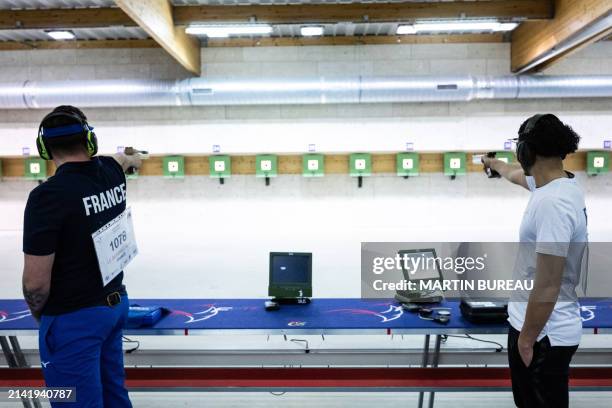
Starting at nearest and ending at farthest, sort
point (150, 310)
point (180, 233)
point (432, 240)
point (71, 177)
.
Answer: point (71, 177) < point (150, 310) < point (432, 240) < point (180, 233)

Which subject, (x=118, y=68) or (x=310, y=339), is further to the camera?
(x=118, y=68)

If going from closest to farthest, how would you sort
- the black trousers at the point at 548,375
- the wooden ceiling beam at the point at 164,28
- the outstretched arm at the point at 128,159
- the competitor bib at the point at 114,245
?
the black trousers at the point at 548,375 → the competitor bib at the point at 114,245 → the outstretched arm at the point at 128,159 → the wooden ceiling beam at the point at 164,28

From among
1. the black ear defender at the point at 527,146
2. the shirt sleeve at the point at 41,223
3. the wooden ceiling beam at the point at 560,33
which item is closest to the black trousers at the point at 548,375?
the black ear defender at the point at 527,146

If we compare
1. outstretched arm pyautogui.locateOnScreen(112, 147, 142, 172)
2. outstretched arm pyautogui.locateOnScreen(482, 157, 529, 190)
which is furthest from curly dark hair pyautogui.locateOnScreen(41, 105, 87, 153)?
outstretched arm pyautogui.locateOnScreen(482, 157, 529, 190)

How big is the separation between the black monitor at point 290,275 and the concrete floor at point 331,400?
0.76m

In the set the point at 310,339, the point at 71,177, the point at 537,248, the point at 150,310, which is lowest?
the point at 310,339

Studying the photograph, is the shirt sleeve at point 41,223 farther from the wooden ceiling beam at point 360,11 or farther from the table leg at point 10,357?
the wooden ceiling beam at point 360,11

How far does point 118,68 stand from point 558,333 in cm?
759

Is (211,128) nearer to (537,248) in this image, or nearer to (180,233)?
(180,233)

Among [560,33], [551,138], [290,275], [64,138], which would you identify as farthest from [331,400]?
[560,33]

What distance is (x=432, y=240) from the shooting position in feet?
21.8

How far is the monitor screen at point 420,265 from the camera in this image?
8.27 feet

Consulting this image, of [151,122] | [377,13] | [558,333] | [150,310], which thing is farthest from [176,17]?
[558,333]

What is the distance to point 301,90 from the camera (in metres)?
6.13
